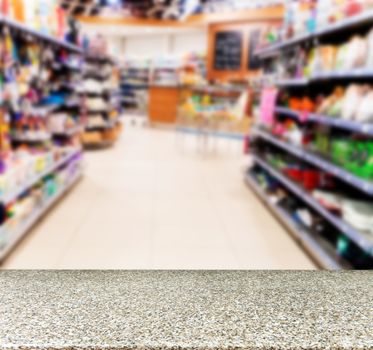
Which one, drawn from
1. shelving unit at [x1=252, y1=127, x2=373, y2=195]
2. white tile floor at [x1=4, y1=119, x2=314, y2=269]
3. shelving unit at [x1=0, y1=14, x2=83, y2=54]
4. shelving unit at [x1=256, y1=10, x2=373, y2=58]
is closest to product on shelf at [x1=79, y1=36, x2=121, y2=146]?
white tile floor at [x1=4, y1=119, x2=314, y2=269]

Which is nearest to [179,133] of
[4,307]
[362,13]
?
[362,13]

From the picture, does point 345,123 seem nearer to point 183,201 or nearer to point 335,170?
point 335,170

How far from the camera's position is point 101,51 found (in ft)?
26.3

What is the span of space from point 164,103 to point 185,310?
11297 millimetres

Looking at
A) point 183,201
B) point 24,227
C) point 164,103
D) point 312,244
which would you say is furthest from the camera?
point 164,103

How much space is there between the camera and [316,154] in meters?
3.43

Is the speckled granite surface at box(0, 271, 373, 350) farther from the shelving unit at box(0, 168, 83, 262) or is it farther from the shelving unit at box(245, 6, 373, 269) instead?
the shelving unit at box(0, 168, 83, 262)

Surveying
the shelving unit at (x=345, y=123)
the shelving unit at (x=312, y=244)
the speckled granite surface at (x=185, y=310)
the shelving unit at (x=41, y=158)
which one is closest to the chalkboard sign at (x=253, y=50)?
the shelving unit at (x=41, y=158)

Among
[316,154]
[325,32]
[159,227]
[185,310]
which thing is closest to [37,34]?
[159,227]

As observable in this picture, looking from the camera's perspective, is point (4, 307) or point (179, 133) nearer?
point (4, 307)

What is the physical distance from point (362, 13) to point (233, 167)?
4.25 m

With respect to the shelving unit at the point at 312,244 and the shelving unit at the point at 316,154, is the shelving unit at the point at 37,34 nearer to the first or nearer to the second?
the shelving unit at the point at 316,154

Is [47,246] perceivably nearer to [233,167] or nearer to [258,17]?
[233,167]

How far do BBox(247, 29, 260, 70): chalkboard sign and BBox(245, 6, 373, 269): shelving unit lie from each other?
6466 millimetres
